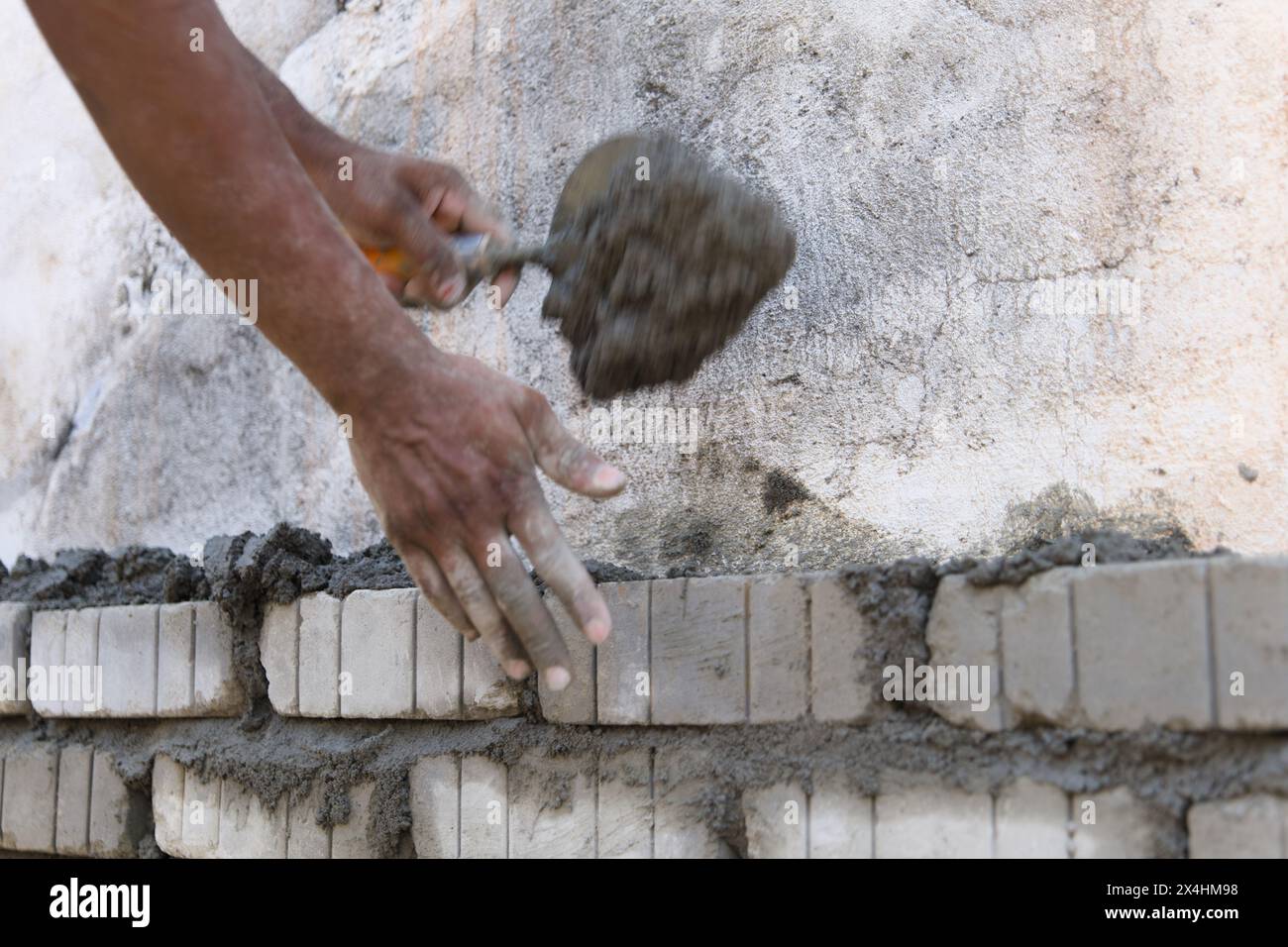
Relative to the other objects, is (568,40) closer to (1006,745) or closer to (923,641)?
(923,641)

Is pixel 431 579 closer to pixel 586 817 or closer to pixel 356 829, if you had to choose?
pixel 586 817

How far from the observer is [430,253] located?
2453mm

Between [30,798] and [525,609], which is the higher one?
[525,609]

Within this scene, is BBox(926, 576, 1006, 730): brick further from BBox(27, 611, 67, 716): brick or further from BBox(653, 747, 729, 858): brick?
BBox(27, 611, 67, 716): brick

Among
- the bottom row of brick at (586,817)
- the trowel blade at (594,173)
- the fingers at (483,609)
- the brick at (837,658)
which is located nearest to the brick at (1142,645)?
the bottom row of brick at (586,817)

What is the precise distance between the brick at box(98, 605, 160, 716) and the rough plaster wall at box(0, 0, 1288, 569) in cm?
59

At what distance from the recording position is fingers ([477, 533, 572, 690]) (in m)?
1.91

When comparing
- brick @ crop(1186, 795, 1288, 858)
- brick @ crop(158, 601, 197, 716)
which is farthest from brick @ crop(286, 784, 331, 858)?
brick @ crop(1186, 795, 1288, 858)

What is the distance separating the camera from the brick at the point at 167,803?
2773mm

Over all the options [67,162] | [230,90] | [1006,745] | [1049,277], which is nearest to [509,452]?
[230,90]

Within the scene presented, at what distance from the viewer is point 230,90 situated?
1.78 m

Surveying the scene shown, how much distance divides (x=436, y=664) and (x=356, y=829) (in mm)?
415

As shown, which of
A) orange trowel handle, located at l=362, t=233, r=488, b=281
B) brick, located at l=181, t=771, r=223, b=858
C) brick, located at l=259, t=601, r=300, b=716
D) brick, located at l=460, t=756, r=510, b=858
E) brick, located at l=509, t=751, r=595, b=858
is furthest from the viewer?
brick, located at l=181, t=771, r=223, b=858

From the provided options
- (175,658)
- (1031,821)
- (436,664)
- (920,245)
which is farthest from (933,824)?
Answer: (175,658)
